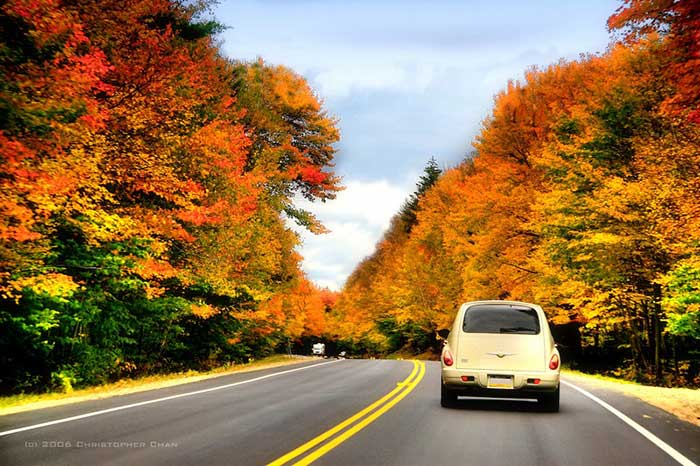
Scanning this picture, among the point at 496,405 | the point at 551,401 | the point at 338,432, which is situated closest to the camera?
the point at 338,432

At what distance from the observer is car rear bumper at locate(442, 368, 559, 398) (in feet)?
37.5

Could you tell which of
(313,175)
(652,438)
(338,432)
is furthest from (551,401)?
(313,175)

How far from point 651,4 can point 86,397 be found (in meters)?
13.7

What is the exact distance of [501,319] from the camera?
12.1 metres

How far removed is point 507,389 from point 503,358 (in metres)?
0.51

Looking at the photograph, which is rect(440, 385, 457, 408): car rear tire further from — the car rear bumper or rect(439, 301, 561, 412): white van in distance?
the car rear bumper

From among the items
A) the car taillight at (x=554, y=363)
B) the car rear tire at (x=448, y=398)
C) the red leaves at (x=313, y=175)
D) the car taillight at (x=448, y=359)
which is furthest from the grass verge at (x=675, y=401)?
the red leaves at (x=313, y=175)

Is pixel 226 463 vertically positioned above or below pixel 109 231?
below

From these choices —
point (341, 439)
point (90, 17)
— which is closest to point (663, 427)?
point (341, 439)

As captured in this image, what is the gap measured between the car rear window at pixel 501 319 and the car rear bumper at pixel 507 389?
0.74 metres

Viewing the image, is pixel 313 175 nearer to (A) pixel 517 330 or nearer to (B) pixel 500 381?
(A) pixel 517 330

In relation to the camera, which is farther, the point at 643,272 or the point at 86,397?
the point at 643,272

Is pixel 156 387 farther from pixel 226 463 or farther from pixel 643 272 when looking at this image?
pixel 643 272

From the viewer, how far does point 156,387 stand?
661 inches
